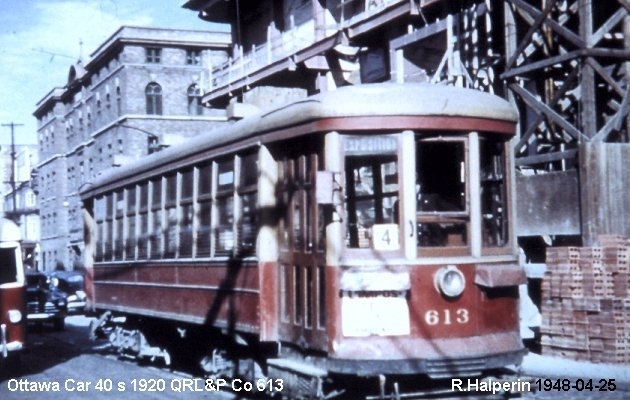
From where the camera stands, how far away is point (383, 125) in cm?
812

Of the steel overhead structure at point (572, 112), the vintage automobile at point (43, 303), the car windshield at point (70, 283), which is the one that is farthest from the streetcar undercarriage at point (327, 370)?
the car windshield at point (70, 283)

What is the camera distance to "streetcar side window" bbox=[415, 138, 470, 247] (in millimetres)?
8266

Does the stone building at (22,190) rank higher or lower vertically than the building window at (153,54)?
lower

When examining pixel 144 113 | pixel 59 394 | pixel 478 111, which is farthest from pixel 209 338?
pixel 144 113

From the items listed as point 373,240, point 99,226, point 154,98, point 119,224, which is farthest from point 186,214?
point 154,98

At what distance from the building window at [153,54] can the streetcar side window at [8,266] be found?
117ft

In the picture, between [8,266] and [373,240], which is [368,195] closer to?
[373,240]

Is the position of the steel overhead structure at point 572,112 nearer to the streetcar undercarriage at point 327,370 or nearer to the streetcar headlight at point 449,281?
the streetcar undercarriage at point 327,370

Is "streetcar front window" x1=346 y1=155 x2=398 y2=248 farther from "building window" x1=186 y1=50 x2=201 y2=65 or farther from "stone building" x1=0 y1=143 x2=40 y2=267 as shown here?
"stone building" x1=0 y1=143 x2=40 y2=267

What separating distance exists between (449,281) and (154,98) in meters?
42.3

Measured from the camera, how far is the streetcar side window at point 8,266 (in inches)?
533

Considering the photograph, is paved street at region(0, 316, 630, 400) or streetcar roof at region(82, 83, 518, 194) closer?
streetcar roof at region(82, 83, 518, 194)

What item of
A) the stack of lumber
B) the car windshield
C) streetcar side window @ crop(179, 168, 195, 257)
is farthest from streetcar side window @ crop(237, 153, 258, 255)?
the car windshield

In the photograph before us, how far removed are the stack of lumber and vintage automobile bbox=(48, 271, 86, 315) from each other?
2008 centimetres
